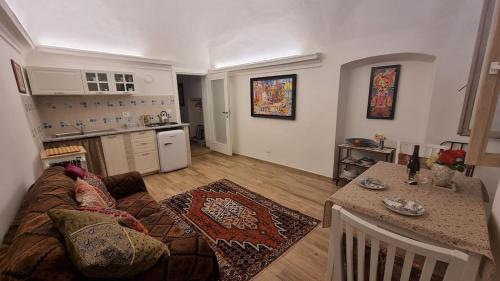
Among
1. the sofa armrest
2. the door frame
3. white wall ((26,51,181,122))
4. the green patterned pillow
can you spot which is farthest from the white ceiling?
the green patterned pillow

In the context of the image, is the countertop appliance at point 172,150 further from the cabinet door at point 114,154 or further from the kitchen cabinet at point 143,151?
the cabinet door at point 114,154

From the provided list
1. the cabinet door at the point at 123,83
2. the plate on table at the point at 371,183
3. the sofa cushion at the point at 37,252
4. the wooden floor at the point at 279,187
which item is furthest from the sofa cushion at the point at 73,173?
the plate on table at the point at 371,183

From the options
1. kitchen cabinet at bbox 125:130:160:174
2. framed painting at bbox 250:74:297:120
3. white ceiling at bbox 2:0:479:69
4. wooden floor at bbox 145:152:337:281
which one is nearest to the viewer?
wooden floor at bbox 145:152:337:281

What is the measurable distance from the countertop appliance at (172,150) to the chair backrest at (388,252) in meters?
3.52

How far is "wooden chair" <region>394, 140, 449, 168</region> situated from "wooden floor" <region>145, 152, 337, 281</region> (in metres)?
1.05

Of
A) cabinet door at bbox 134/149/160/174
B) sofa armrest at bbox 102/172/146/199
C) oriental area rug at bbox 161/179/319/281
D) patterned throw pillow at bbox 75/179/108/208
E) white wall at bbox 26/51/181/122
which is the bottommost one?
oriental area rug at bbox 161/179/319/281

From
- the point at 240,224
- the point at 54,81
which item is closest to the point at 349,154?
the point at 240,224

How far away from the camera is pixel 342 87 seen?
326 centimetres

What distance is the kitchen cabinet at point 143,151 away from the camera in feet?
11.8

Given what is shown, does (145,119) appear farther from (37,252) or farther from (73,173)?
(37,252)

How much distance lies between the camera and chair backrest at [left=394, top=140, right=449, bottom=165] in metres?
2.04

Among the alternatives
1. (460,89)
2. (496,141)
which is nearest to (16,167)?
(496,141)

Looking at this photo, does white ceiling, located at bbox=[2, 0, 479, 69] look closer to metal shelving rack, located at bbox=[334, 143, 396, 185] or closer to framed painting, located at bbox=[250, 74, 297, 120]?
framed painting, located at bbox=[250, 74, 297, 120]

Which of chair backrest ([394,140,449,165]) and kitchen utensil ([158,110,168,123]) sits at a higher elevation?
kitchen utensil ([158,110,168,123])
